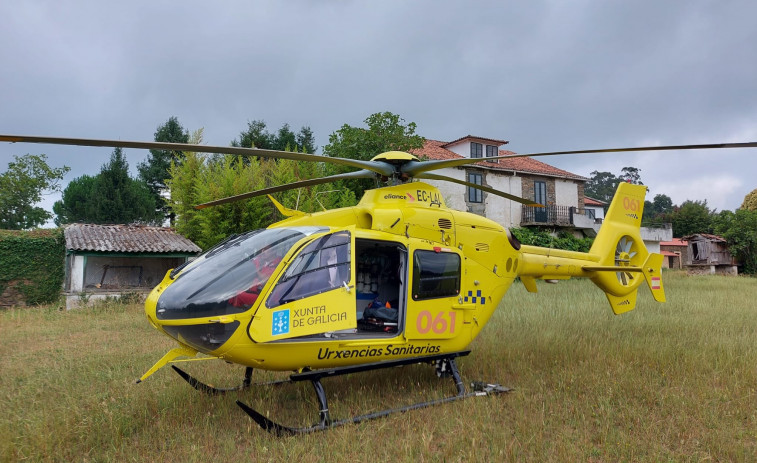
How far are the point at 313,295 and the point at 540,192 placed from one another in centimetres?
2819

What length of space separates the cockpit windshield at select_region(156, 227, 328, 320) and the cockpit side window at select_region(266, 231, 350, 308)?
0.52ft

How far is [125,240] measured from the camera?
58.6 feet

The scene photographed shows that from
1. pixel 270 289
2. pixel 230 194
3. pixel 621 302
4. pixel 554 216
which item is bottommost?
pixel 621 302

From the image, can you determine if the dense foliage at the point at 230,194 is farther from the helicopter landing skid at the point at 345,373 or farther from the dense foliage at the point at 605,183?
the dense foliage at the point at 605,183

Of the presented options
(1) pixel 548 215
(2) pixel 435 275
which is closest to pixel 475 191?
(1) pixel 548 215

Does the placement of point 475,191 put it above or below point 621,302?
above

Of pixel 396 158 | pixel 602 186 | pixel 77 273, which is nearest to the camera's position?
pixel 396 158

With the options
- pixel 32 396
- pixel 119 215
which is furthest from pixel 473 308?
pixel 119 215

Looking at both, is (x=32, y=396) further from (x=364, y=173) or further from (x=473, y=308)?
(x=473, y=308)

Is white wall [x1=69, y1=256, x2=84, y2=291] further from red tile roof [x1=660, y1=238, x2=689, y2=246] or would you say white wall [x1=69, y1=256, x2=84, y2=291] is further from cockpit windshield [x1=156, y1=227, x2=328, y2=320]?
red tile roof [x1=660, y1=238, x2=689, y2=246]

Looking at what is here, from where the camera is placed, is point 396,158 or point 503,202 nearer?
point 396,158

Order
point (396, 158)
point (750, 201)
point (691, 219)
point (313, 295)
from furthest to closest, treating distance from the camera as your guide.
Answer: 1. point (691, 219)
2. point (750, 201)
3. point (396, 158)
4. point (313, 295)

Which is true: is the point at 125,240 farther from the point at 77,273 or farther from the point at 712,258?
the point at 712,258

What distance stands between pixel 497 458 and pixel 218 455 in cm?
255
